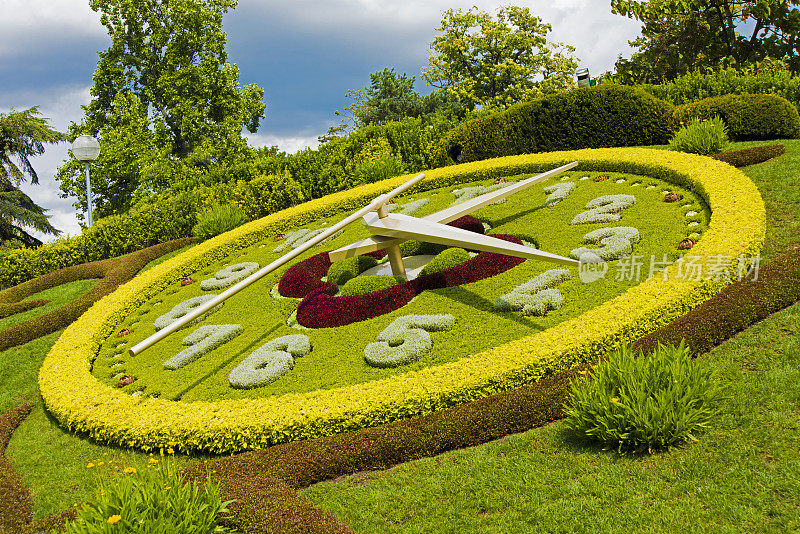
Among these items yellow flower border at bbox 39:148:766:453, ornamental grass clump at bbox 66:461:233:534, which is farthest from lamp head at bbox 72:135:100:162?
ornamental grass clump at bbox 66:461:233:534

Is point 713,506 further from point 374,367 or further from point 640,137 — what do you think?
point 640,137

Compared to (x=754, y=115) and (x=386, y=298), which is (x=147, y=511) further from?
(x=754, y=115)

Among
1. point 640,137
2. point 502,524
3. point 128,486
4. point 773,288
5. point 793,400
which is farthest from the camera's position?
point 640,137

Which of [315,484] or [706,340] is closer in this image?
[315,484]

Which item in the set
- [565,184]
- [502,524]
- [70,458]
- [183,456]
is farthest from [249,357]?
[565,184]

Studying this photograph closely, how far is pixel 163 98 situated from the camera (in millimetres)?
31453

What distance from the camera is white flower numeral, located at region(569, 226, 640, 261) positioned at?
27.9 feet

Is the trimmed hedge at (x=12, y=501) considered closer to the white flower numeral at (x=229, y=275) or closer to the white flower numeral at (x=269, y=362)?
the white flower numeral at (x=269, y=362)

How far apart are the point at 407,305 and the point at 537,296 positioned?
6.13 ft

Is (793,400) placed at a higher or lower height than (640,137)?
lower

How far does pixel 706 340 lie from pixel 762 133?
10019mm

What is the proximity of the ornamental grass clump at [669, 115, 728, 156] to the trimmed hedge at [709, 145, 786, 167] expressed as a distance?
2.38 feet

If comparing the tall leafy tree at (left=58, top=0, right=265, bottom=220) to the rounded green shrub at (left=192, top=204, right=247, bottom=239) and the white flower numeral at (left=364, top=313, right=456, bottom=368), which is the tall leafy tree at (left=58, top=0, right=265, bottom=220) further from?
the white flower numeral at (left=364, top=313, right=456, bottom=368)

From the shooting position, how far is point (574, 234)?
9.56 metres
